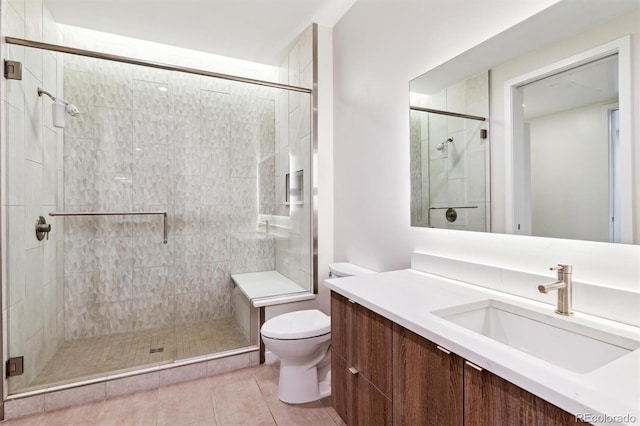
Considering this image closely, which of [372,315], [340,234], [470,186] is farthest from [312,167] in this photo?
[372,315]

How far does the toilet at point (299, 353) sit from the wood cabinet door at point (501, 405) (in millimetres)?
1122

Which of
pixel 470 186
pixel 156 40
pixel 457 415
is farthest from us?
pixel 156 40

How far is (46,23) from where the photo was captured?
2275 millimetres

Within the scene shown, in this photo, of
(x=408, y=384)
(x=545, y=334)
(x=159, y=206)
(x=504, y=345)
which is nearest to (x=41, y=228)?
(x=159, y=206)

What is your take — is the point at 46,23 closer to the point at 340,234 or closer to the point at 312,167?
the point at 312,167

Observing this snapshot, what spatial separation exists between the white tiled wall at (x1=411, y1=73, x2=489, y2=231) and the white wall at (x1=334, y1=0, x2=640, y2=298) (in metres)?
0.08

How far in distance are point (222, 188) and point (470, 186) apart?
215cm

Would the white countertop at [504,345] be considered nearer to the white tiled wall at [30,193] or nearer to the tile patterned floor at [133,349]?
the tile patterned floor at [133,349]

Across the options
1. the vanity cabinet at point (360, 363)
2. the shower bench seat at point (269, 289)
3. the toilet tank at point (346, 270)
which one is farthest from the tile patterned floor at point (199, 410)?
the toilet tank at point (346, 270)

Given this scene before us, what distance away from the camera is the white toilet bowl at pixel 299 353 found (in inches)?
71.1

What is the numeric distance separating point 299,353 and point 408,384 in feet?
3.03

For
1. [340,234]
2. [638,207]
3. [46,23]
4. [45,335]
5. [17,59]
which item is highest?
[46,23]

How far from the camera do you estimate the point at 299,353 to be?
1.82 meters

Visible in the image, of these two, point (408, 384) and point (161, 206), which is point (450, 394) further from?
point (161, 206)
